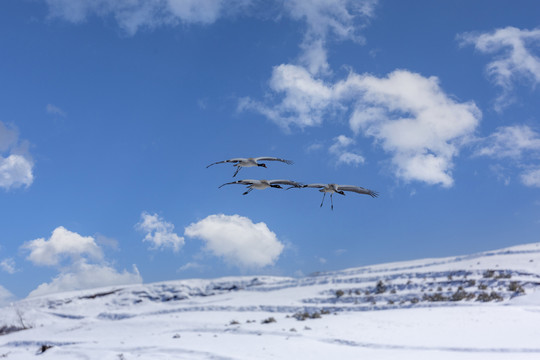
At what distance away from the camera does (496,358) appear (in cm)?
1187

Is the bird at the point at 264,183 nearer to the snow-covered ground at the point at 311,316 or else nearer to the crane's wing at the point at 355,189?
the crane's wing at the point at 355,189

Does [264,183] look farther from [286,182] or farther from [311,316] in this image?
[311,316]

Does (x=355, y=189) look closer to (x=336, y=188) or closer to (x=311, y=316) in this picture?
(x=336, y=188)

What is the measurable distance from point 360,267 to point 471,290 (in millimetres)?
8658

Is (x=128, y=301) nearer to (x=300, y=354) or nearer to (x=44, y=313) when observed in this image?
(x=44, y=313)

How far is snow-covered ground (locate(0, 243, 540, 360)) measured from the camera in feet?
47.1

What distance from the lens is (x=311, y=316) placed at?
19.9 meters

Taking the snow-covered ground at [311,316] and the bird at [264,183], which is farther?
the snow-covered ground at [311,316]

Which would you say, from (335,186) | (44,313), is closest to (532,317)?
→ (335,186)

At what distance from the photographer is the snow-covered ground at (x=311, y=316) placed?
14344 millimetres

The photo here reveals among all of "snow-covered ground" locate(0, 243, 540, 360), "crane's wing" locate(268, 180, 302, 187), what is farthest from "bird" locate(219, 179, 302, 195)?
"snow-covered ground" locate(0, 243, 540, 360)

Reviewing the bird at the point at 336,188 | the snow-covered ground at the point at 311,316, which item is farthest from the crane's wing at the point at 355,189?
the snow-covered ground at the point at 311,316

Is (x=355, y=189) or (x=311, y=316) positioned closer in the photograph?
(x=355, y=189)

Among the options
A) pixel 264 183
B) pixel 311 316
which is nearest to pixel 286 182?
pixel 264 183
